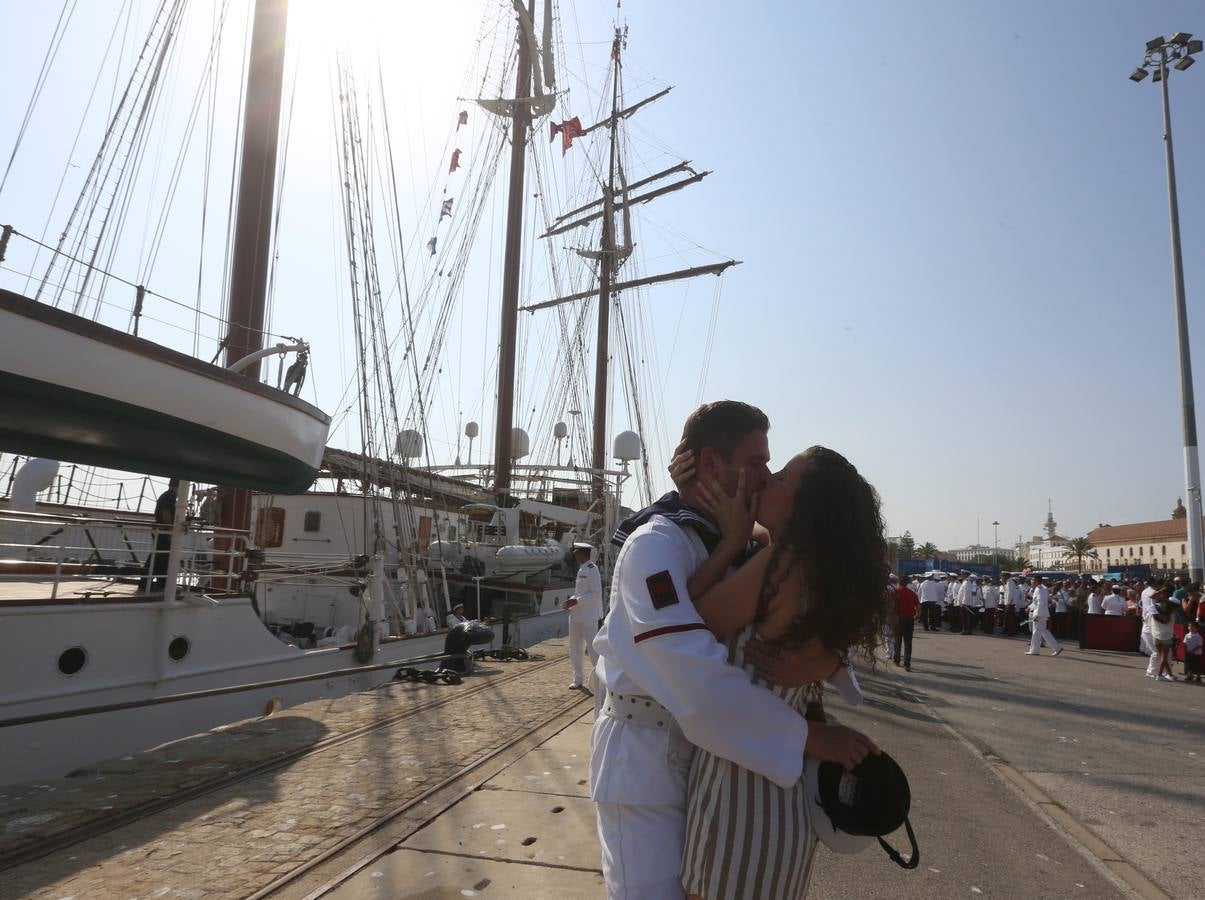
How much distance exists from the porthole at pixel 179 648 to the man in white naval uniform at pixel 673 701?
781 cm

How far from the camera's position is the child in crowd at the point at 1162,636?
1284 centimetres

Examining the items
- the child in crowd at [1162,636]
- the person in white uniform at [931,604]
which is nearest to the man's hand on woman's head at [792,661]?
the child in crowd at [1162,636]

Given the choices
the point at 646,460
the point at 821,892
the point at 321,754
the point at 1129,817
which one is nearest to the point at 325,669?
the point at 321,754

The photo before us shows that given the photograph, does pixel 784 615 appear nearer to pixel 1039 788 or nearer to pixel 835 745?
pixel 835 745

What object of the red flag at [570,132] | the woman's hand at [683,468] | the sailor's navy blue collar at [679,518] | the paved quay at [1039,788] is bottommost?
the paved quay at [1039,788]

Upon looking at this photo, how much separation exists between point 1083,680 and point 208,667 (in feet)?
43.9

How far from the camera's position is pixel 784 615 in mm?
1641

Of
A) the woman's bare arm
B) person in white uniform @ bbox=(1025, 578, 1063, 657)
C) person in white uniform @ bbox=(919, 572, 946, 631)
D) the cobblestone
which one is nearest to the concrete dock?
the cobblestone

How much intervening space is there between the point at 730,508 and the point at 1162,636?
14834 mm

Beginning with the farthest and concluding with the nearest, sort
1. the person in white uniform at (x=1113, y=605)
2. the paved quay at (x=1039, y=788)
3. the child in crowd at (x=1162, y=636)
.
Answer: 1. the person in white uniform at (x=1113, y=605)
2. the child in crowd at (x=1162, y=636)
3. the paved quay at (x=1039, y=788)

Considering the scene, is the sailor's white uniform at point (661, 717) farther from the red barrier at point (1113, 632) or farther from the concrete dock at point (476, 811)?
the red barrier at point (1113, 632)

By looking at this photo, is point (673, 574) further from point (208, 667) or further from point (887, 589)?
point (208, 667)

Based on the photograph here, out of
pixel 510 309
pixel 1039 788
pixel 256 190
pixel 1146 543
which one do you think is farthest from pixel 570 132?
pixel 1146 543

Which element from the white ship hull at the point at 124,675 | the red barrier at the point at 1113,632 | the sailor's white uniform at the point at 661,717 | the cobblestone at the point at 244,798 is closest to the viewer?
the sailor's white uniform at the point at 661,717
